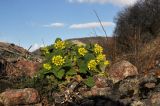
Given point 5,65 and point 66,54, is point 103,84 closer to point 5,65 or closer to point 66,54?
point 66,54

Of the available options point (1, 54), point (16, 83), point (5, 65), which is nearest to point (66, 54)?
point (16, 83)

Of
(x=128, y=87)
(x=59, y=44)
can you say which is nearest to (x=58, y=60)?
(x=59, y=44)

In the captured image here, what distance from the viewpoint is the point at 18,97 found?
7949 mm

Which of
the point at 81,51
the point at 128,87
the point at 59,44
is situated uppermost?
the point at 59,44

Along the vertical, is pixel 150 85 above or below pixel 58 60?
below

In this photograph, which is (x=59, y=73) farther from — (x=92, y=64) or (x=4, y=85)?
(x=4, y=85)

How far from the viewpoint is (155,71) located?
9625mm

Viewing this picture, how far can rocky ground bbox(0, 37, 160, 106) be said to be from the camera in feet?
26.2

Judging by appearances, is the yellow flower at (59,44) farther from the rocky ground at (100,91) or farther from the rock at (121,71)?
the rock at (121,71)

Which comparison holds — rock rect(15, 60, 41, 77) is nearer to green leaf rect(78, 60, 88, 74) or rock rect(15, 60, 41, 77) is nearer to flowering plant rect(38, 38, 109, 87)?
flowering plant rect(38, 38, 109, 87)

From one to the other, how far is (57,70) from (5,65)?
6.46 ft

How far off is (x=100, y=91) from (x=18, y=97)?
156 cm

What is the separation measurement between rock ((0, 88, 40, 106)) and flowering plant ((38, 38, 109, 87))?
27.6 inches

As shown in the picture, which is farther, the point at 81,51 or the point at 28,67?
the point at 28,67
